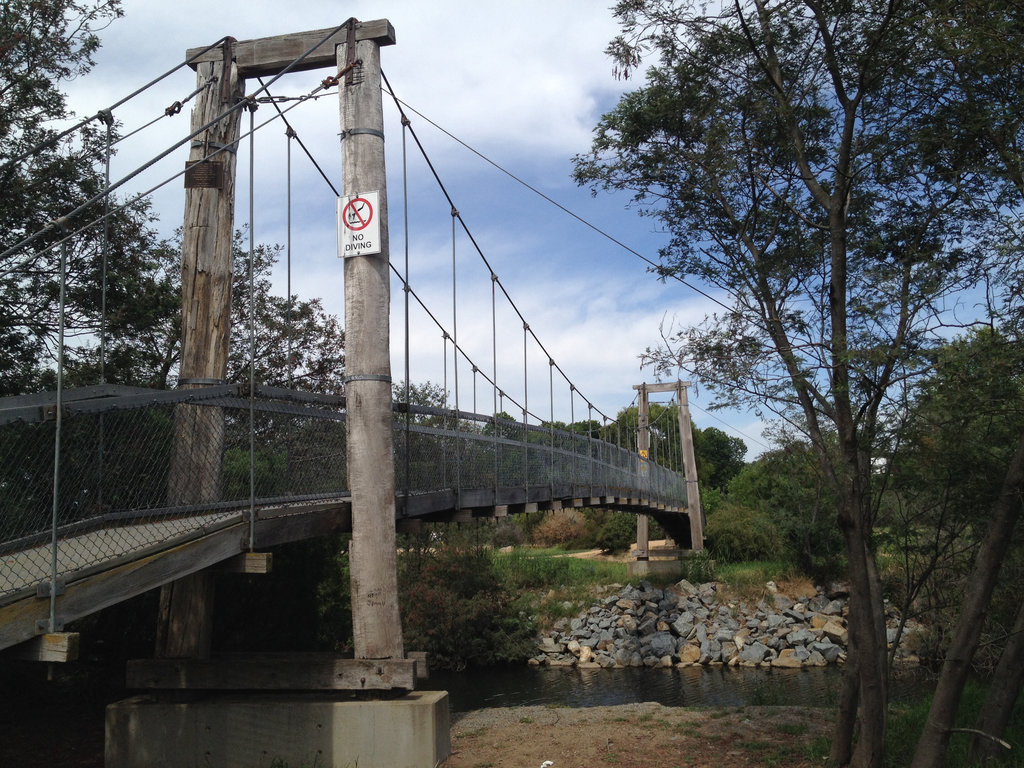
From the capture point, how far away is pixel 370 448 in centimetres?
525

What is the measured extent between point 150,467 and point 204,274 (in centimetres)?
136

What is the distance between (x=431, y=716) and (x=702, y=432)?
4360cm

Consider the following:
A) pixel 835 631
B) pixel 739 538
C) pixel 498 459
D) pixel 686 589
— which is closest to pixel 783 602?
pixel 835 631

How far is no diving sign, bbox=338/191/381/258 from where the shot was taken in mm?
5336

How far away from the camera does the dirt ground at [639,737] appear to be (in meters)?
6.11

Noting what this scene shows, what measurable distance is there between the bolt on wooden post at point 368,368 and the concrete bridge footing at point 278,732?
1.24 feet

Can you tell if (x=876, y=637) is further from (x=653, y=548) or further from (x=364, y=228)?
(x=653, y=548)

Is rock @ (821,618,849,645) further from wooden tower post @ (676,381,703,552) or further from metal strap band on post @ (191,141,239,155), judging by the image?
metal strap band on post @ (191,141,239,155)

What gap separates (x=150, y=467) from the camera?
14.9 feet

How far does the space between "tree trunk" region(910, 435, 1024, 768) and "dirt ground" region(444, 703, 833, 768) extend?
1162 millimetres

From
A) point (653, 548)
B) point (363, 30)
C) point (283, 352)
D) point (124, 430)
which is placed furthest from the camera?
point (653, 548)

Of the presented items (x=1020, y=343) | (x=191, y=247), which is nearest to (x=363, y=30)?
(x=191, y=247)

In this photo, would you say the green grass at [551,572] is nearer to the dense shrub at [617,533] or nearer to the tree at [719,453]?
the dense shrub at [617,533]

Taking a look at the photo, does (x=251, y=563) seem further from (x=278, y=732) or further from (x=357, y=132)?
(x=357, y=132)
